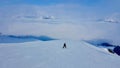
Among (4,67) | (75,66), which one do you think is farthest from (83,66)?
(4,67)

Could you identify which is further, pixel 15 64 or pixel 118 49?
pixel 118 49

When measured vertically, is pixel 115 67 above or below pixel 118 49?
above

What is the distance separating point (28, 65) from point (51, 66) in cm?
178

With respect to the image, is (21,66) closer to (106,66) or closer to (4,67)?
(4,67)

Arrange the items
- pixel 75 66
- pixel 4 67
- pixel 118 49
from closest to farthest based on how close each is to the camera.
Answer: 1. pixel 4 67
2. pixel 75 66
3. pixel 118 49

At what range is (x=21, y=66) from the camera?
1791 cm

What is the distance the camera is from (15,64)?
1877cm

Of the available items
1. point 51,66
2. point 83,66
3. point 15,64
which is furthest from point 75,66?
point 15,64

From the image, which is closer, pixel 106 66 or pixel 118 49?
pixel 106 66

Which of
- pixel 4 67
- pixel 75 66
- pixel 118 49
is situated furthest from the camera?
pixel 118 49

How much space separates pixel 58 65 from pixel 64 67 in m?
0.81

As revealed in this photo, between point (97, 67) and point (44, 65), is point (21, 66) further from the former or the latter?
point (97, 67)

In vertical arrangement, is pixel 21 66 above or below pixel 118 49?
above

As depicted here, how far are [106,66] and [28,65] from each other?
6218 mm
